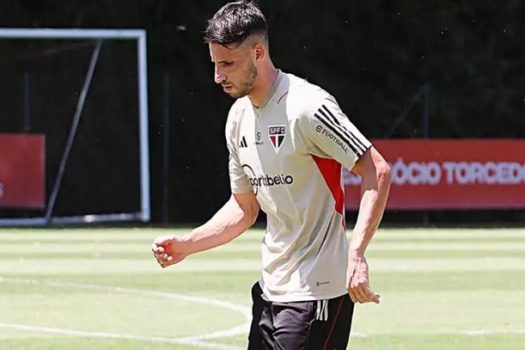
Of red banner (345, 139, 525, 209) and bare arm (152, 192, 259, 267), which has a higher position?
bare arm (152, 192, 259, 267)

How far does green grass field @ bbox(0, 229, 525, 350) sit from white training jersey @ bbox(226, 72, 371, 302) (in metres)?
4.21

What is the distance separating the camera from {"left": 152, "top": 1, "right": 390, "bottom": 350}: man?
19.8 ft

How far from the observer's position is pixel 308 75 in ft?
95.4

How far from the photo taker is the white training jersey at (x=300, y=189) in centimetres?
611

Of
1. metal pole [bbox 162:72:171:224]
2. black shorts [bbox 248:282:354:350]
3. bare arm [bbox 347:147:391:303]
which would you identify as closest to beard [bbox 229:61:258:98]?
bare arm [bbox 347:147:391:303]

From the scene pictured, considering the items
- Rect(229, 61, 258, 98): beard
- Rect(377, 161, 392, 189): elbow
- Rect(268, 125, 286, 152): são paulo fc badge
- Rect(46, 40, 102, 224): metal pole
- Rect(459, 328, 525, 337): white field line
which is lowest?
Rect(459, 328, 525, 337): white field line

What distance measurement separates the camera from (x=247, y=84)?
6.16 meters

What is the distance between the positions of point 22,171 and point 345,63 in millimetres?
7906

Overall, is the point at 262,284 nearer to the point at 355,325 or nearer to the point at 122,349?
the point at 122,349

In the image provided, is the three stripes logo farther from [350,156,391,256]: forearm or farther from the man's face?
the man's face

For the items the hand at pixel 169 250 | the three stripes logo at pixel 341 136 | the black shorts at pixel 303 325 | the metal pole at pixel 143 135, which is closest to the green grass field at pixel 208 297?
the metal pole at pixel 143 135

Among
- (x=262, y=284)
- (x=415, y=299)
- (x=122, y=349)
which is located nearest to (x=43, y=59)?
(x=415, y=299)

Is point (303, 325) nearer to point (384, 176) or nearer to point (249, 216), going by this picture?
point (384, 176)

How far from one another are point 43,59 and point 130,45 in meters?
1.61
